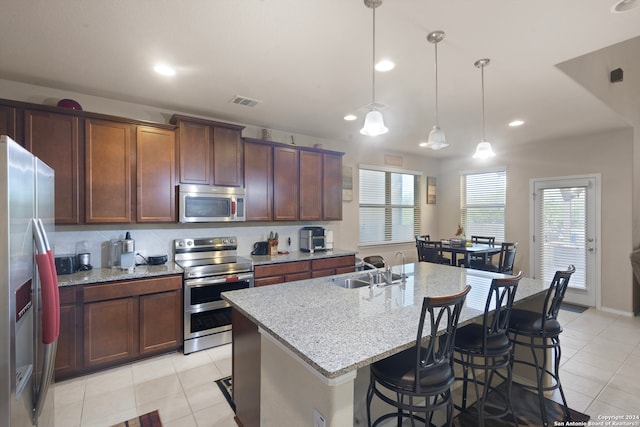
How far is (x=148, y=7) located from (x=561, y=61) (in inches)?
119

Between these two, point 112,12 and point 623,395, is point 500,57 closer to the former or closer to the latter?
point 112,12

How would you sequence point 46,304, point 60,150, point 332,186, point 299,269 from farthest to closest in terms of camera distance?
point 332,186 < point 299,269 < point 60,150 < point 46,304

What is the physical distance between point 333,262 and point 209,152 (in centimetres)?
216

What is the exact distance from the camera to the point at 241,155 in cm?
391

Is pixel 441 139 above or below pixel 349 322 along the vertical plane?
above

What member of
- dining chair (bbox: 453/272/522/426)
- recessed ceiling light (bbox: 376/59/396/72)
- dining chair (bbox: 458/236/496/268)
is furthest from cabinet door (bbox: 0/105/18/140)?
dining chair (bbox: 458/236/496/268)

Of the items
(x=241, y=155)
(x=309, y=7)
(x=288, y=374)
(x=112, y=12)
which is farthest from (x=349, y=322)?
(x=241, y=155)

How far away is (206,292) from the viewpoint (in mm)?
3303

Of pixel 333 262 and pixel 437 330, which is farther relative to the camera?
pixel 333 262

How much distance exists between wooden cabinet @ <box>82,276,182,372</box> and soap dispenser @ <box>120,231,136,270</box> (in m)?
0.37

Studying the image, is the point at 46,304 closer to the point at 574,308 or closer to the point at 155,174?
the point at 155,174

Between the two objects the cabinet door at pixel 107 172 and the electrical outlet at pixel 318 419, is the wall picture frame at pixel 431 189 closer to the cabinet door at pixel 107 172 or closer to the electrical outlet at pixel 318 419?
the cabinet door at pixel 107 172

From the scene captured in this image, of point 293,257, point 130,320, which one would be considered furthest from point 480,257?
point 130,320

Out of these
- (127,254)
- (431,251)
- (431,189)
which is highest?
(431,189)
